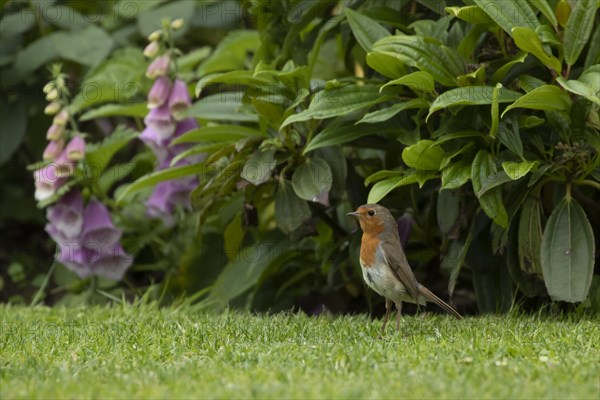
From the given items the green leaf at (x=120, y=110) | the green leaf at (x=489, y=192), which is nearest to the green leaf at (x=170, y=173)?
the green leaf at (x=120, y=110)

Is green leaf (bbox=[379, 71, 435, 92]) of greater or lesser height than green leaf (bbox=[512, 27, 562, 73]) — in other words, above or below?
below

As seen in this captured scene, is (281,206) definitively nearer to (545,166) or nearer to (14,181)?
(545,166)

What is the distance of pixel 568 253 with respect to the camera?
5047 mm

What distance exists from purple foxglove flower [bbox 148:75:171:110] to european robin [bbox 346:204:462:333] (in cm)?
212

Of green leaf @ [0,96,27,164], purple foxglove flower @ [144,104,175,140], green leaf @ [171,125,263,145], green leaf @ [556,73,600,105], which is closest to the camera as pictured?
green leaf @ [556,73,600,105]

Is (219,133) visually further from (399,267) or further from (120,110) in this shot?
(399,267)

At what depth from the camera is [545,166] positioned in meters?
5.04

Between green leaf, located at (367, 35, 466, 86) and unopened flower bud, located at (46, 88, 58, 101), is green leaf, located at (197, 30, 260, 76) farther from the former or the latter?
green leaf, located at (367, 35, 466, 86)

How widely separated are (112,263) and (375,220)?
2652 mm

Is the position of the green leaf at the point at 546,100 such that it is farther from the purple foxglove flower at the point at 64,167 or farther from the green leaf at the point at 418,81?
the purple foxglove flower at the point at 64,167

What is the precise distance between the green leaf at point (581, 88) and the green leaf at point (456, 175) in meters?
0.61

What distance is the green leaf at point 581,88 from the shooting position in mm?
4546

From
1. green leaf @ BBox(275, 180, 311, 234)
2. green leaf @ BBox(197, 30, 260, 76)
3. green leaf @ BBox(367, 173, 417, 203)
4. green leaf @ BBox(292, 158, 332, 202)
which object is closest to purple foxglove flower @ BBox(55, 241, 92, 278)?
green leaf @ BBox(197, 30, 260, 76)

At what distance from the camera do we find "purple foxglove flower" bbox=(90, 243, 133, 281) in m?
6.86
